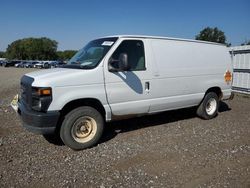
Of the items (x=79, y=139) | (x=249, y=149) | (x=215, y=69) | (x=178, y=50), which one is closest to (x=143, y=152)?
(x=79, y=139)

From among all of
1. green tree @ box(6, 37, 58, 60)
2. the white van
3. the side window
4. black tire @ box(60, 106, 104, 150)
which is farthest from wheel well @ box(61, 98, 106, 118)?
green tree @ box(6, 37, 58, 60)

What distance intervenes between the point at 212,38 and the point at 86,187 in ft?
240

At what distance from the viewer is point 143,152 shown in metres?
5.09

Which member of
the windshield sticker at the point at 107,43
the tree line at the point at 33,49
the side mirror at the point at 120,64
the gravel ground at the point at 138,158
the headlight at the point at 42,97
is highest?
the tree line at the point at 33,49

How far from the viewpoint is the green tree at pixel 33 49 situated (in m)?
106

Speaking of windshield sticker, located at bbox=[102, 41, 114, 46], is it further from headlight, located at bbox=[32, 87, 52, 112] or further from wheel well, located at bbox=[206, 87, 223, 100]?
wheel well, located at bbox=[206, 87, 223, 100]

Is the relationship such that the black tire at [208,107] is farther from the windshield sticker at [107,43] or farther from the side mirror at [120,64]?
the windshield sticker at [107,43]

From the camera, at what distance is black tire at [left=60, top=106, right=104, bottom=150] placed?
5035mm

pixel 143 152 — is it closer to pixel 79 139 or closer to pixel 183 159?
pixel 183 159

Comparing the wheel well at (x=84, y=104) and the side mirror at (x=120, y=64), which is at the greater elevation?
the side mirror at (x=120, y=64)

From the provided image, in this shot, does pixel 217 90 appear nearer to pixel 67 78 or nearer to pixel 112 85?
pixel 112 85

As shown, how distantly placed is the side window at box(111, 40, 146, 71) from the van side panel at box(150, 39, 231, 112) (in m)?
0.34

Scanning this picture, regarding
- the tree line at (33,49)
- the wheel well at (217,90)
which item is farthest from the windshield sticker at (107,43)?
the tree line at (33,49)

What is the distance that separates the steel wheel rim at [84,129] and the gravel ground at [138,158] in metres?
0.26
